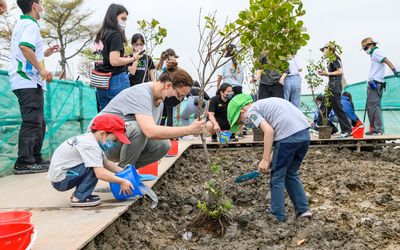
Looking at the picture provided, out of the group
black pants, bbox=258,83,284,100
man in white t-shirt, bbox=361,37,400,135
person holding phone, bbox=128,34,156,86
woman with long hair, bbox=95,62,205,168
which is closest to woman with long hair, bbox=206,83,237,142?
black pants, bbox=258,83,284,100

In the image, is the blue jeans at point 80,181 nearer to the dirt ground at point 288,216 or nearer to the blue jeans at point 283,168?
the dirt ground at point 288,216

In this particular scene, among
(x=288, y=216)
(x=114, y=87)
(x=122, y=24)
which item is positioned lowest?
(x=288, y=216)

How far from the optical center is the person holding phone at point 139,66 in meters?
5.05

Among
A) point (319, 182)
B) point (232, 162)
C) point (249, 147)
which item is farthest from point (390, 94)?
point (319, 182)

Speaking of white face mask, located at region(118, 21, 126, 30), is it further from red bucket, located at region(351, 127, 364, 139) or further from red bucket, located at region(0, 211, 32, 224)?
red bucket, located at region(351, 127, 364, 139)

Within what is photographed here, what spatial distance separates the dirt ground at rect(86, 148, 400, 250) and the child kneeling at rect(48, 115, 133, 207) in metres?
0.30

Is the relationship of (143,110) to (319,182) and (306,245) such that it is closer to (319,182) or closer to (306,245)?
(306,245)

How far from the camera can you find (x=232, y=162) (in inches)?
229

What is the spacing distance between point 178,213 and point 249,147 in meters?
3.69

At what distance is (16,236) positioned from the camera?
1.65 m

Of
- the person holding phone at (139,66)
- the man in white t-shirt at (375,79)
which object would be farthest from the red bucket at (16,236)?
the man in white t-shirt at (375,79)

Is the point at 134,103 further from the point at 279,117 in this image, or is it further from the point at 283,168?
the point at 283,168

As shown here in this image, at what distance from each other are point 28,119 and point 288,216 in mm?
2503

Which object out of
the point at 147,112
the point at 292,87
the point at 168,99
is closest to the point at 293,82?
the point at 292,87
